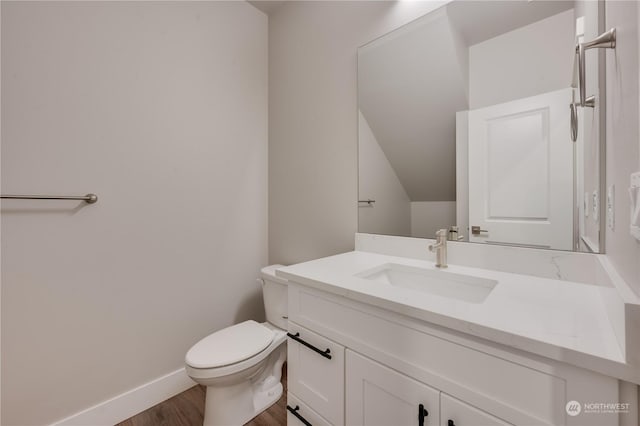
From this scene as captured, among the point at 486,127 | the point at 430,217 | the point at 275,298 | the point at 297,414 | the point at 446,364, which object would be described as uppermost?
the point at 486,127

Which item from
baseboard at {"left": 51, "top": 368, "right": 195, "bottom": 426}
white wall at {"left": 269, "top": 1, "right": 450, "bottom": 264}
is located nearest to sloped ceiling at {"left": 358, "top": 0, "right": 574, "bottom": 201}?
white wall at {"left": 269, "top": 1, "right": 450, "bottom": 264}

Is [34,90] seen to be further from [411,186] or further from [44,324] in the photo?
[411,186]

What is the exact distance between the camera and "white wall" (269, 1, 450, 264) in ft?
5.24

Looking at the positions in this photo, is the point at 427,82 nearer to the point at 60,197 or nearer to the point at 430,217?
the point at 430,217

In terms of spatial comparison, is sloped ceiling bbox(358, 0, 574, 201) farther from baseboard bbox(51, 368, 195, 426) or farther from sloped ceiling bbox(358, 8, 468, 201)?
baseboard bbox(51, 368, 195, 426)

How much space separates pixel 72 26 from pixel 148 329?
1.54 m

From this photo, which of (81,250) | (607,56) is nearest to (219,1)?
(81,250)

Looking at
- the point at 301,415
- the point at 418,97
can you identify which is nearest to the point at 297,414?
the point at 301,415

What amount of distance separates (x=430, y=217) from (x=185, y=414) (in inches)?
63.7

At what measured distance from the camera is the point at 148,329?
1561mm

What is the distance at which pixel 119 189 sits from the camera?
1447mm

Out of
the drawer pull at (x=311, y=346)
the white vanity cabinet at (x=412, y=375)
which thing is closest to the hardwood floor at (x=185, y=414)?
the white vanity cabinet at (x=412, y=375)

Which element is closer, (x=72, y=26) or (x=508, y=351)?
(x=508, y=351)

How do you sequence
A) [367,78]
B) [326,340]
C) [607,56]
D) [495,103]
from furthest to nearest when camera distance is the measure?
1. [367,78]
2. [495,103]
3. [326,340]
4. [607,56]
